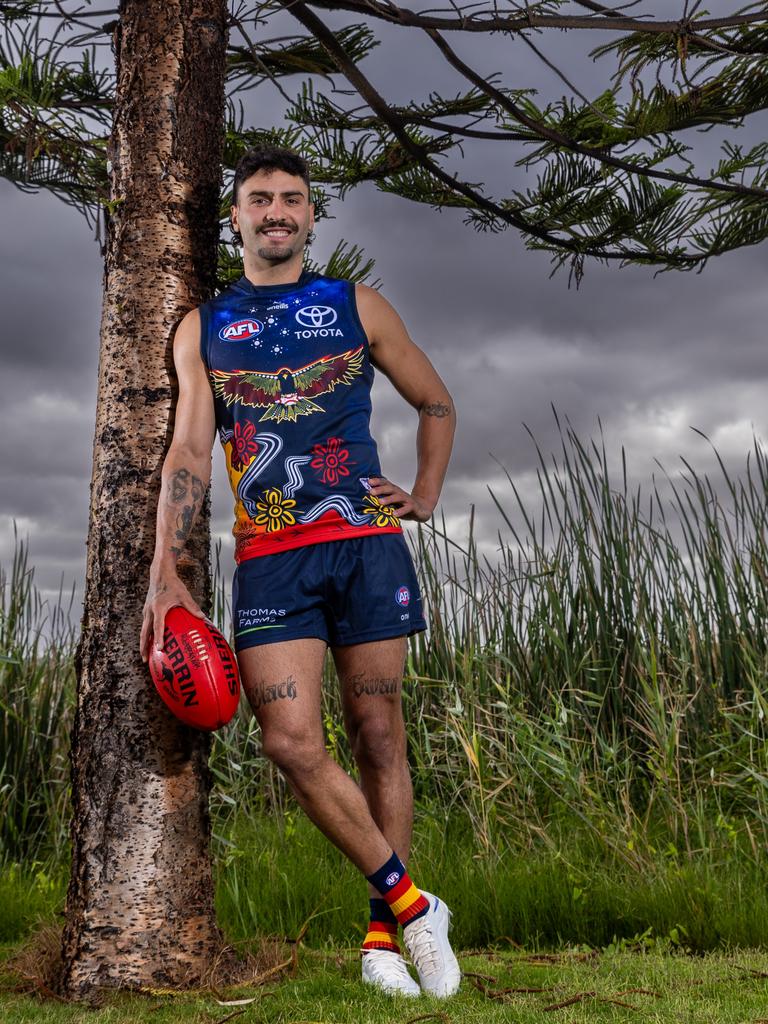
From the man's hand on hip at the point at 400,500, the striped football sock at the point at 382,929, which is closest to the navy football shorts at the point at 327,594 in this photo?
the man's hand on hip at the point at 400,500

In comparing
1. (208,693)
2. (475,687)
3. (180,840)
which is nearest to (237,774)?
(475,687)

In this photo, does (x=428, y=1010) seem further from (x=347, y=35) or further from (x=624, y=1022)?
(x=347, y=35)

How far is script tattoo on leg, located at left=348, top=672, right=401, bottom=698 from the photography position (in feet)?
10.7

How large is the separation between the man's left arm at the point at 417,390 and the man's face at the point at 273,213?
276 mm

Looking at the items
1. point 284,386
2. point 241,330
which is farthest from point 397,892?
point 241,330

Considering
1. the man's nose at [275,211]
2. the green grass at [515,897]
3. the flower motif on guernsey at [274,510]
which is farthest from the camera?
the green grass at [515,897]

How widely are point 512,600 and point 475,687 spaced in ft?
1.64

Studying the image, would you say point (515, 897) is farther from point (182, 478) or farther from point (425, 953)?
point (182, 478)

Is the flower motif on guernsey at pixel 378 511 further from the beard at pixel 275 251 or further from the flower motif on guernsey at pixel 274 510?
the beard at pixel 275 251

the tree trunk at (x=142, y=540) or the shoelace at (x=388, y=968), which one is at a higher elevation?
the tree trunk at (x=142, y=540)

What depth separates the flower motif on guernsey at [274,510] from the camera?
320 centimetres

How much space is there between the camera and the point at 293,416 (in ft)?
10.7

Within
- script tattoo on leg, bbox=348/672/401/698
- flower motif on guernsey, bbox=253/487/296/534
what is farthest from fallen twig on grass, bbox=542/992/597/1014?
flower motif on guernsey, bbox=253/487/296/534

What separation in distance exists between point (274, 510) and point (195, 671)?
0.53 metres
